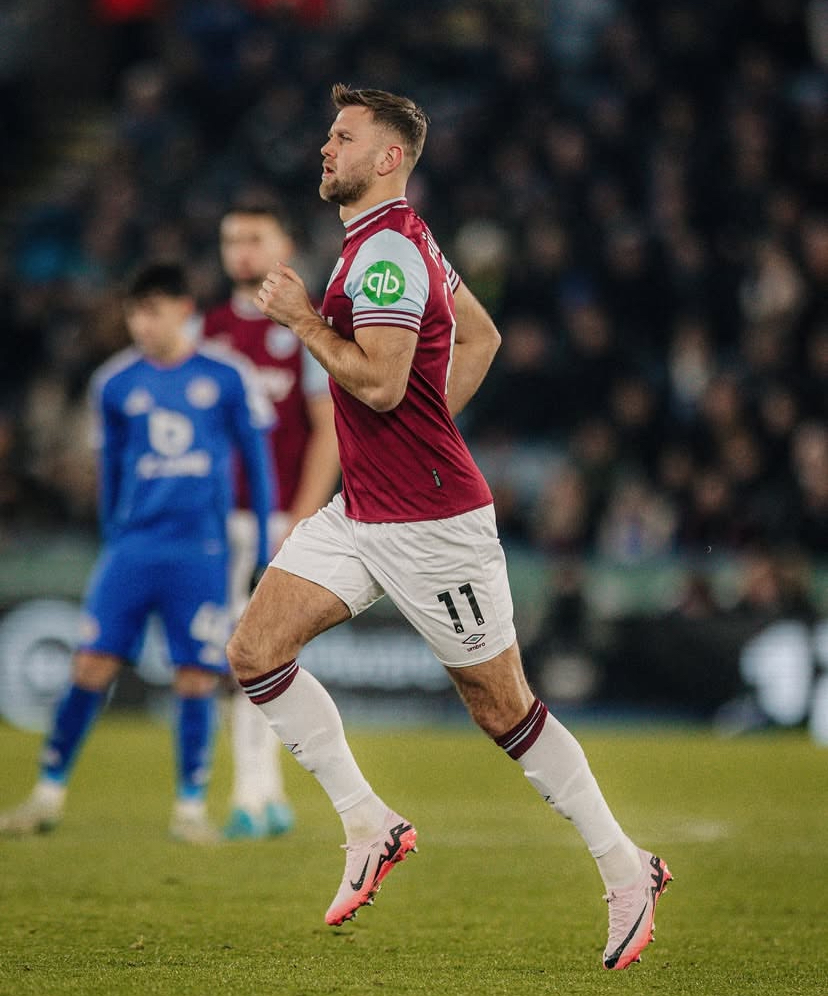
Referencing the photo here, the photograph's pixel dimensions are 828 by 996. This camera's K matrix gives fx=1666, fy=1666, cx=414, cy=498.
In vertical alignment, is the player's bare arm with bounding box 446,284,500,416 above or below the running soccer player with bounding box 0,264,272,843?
above

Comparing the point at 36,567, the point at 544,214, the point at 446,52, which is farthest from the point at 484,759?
the point at 446,52

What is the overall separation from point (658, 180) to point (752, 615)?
4.55 m

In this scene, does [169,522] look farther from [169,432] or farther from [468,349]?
[468,349]

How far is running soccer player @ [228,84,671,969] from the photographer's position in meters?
4.72

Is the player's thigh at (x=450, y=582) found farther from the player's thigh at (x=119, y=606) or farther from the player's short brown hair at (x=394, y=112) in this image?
the player's thigh at (x=119, y=606)

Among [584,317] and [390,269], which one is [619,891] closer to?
[390,269]

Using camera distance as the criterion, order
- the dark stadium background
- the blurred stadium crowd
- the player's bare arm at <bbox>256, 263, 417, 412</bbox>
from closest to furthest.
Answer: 1. the player's bare arm at <bbox>256, 263, 417, 412</bbox>
2. the dark stadium background
3. the blurred stadium crowd

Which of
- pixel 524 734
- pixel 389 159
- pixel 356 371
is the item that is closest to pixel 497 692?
pixel 524 734

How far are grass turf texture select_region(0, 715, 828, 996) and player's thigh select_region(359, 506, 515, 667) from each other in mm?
926

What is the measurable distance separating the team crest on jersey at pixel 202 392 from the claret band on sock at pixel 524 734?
9.97 feet

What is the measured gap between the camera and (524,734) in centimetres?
477

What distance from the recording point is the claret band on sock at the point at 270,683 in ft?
15.7

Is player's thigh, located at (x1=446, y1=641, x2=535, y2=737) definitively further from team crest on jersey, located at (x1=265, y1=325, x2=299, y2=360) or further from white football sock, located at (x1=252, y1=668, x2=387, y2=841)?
team crest on jersey, located at (x1=265, y1=325, x2=299, y2=360)

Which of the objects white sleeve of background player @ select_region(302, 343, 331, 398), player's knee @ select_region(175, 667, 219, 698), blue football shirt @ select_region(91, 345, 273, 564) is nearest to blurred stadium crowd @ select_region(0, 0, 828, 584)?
white sleeve of background player @ select_region(302, 343, 331, 398)
